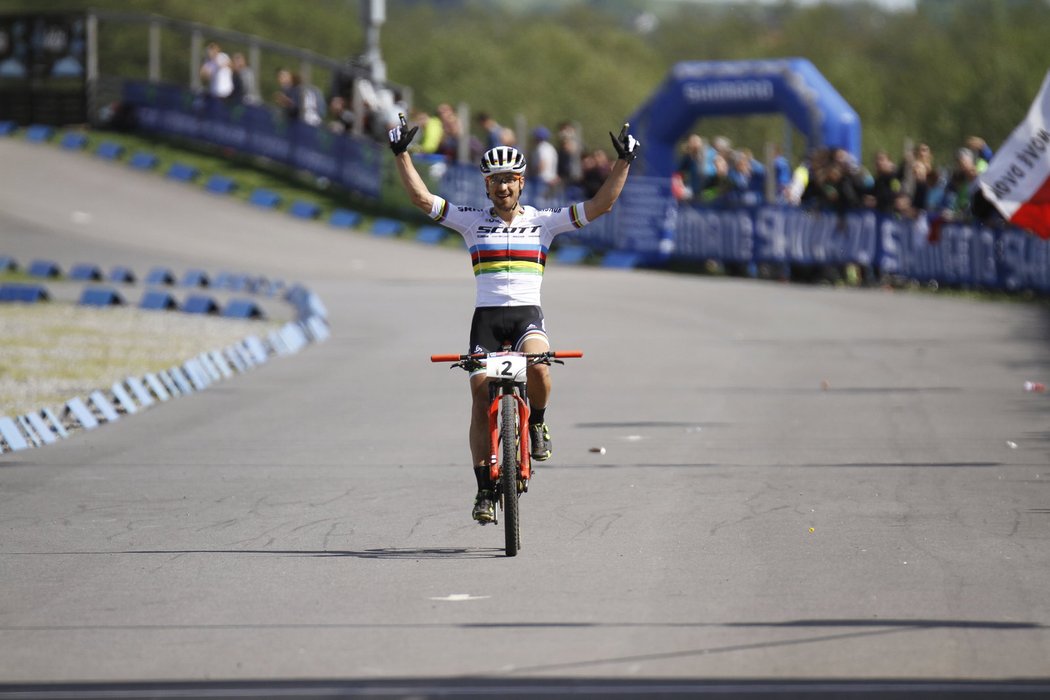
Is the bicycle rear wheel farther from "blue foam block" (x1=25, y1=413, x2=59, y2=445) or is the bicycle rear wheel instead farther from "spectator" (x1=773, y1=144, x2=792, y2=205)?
"spectator" (x1=773, y1=144, x2=792, y2=205)

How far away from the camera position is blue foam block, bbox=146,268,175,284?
27.8 m

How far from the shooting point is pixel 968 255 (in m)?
26.8

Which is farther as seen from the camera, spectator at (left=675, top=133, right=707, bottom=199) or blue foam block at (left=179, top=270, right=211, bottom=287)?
spectator at (left=675, top=133, right=707, bottom=199)

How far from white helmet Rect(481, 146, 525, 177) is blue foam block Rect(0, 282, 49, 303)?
17.0m

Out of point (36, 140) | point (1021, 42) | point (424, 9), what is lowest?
point (36, 140)

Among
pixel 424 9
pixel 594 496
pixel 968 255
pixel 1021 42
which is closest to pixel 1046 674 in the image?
pixel 594 496

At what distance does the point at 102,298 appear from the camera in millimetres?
24969

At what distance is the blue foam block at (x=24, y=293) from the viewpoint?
2544 cm

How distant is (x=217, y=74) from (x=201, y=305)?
17.9m

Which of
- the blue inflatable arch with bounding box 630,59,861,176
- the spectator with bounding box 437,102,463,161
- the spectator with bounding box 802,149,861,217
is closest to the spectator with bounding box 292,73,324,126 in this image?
the spectator with bounding box 437,102,463,161

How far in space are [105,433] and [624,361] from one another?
22.4ft

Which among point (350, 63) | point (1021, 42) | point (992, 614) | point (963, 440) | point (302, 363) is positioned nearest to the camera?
point (992, 614)

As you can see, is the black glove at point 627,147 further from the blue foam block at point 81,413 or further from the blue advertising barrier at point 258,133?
the blue advertising barrier at point 258,133

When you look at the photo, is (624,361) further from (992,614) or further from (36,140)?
(36,140)
